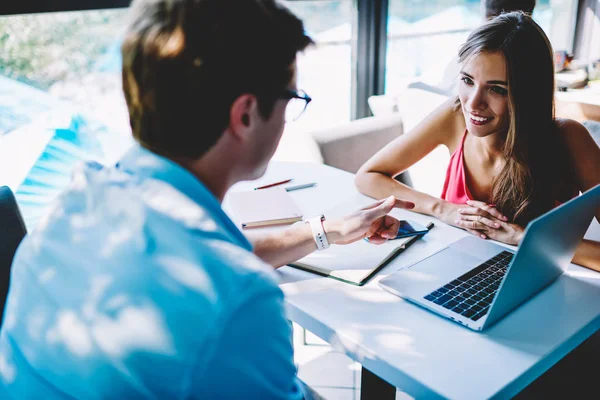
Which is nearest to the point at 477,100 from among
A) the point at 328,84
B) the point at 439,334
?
the point at 439,334

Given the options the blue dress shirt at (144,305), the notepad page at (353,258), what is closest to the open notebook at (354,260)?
the notepad page at (353,258)

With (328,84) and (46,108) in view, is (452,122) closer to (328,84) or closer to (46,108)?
(46,108)

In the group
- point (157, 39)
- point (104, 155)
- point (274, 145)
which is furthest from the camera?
point (104, 155)

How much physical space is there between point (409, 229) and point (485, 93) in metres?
0.48

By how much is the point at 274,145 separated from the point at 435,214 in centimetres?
77

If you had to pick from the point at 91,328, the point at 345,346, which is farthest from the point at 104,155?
the point at 91,328

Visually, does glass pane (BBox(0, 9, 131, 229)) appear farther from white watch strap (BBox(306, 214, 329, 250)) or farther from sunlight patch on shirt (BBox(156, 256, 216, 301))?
sunlight patch on shirt (BBox(156, 256, 216, 301))

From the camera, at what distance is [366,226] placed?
50.3 inches

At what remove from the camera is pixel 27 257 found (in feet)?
2.32

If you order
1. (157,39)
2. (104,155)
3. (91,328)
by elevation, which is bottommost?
(104,155)

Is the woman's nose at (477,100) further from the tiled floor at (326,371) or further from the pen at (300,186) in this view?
the tiled floor at (326,371)

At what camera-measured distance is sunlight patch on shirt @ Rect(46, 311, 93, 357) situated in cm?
59

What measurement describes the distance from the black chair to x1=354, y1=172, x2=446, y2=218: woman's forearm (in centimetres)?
94

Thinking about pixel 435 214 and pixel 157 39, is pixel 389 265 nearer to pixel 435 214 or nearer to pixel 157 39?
pixel 435 214
